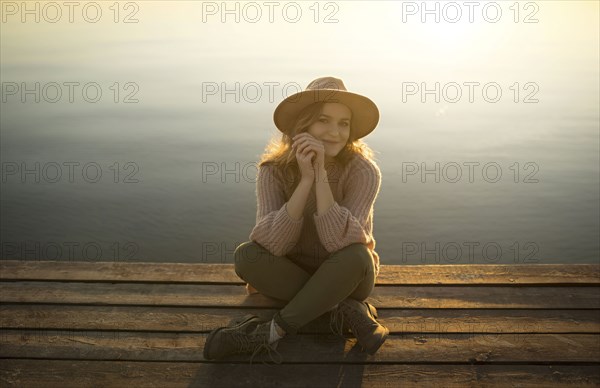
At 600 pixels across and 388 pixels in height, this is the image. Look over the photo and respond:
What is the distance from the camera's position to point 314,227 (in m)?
3.44

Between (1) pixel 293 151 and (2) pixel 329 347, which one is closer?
(2) pixel 329 347

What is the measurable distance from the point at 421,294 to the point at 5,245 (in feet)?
14.2

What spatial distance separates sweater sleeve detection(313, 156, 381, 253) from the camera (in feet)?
10.3

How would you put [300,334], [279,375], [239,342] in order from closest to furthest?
[279,375]
[239,342]
[300,334]

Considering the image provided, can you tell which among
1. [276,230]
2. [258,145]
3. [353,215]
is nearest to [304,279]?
[276,230]

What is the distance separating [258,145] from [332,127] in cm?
526

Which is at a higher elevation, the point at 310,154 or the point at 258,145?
the point at 258,145

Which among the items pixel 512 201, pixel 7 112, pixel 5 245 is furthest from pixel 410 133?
pixel 7 112

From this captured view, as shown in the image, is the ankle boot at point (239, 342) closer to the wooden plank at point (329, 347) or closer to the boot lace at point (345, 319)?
the wooden plank at point (329, 347)

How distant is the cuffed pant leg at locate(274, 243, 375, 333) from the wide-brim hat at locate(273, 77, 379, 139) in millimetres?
705

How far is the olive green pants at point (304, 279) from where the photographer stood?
3.05 metres

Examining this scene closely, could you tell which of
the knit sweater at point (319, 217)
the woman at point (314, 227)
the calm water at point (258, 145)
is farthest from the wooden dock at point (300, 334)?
the calm water at point (258, 145)

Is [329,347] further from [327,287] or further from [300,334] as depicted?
[327,287]

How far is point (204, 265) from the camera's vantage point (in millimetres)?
4035
